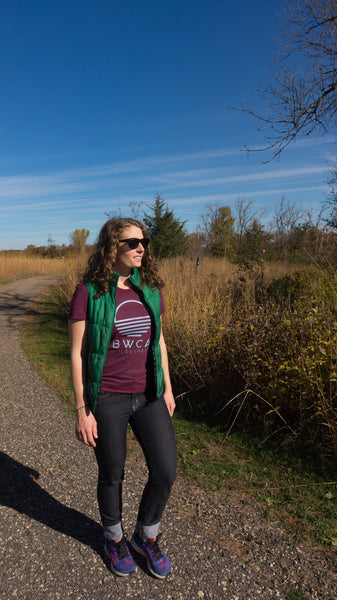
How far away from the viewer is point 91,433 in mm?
1918

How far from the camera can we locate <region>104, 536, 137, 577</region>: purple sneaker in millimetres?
2084

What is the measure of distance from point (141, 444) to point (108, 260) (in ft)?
3.35

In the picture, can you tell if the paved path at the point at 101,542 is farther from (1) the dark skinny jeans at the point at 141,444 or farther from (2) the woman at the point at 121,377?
(1) the dark skinny jeans at the point at 141,444

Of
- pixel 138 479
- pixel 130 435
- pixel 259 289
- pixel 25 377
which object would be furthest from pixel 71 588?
pixel 259 289

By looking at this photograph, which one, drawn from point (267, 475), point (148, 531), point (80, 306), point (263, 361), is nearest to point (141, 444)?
point (148, 531)

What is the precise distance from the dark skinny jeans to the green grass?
1.14m

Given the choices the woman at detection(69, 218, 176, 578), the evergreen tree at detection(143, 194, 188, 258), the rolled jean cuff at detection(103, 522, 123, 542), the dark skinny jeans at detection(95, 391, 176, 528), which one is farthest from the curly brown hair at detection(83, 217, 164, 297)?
the evergreen tree at detection(143, 194, 188, 258)

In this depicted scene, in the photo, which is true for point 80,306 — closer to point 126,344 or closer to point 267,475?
point 126,344

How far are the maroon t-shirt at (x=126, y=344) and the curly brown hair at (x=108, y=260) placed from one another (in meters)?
0.09

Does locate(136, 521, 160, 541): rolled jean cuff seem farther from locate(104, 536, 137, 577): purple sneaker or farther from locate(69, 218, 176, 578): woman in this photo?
locate(104, 536, 137, 577): purple sneaker

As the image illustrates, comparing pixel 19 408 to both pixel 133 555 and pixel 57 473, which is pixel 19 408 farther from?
pixel 133 555

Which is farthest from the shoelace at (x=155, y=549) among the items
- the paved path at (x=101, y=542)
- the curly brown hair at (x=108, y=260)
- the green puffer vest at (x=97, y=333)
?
the curly brown hair at (x=108, y=260)

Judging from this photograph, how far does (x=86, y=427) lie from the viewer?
1918 millimetres

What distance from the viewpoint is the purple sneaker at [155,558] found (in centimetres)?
208
